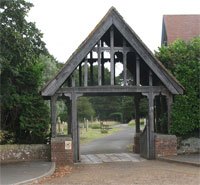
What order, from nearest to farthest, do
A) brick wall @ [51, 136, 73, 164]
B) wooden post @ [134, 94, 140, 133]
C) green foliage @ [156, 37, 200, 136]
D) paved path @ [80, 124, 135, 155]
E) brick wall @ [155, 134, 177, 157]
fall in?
brick wall @ [51, 136, 73, 164] < brick wall @ [155, 134, 177, 157] < green foliage @ [156, 37, 200, 136] < wooden post @ [134, 94, 140, 133] < paved path @ [80, 124, 135, 155]

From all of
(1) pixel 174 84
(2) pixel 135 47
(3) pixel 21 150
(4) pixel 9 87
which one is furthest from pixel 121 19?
(3) pixel 21 150

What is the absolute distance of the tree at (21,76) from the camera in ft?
39.0

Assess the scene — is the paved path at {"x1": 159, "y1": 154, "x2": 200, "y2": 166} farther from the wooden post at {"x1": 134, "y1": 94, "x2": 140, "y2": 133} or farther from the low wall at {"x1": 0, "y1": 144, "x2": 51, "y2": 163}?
the low wall at {"x1": 0, "y1": 144, "x2": 51, "y2": 163}

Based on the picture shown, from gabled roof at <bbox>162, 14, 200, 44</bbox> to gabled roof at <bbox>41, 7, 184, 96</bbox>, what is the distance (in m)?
14.0

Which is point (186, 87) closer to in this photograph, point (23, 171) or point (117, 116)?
point (23, 171)

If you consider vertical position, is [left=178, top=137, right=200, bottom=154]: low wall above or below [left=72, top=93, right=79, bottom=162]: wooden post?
below

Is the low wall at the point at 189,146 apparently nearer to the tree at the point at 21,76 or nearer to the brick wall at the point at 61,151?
the brick wall at the point at 61,151

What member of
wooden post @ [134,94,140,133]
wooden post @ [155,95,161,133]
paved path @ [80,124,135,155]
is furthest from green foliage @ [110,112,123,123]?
wooden post @ [134,94,140,133]

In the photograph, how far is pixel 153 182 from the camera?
360 inches

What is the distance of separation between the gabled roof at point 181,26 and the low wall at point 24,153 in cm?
1662

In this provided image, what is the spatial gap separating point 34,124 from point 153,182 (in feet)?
21.8

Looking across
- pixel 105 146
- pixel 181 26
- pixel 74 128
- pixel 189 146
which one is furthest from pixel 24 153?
Result: pixel 181 26

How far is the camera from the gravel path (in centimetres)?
930

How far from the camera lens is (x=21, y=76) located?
1480cm
